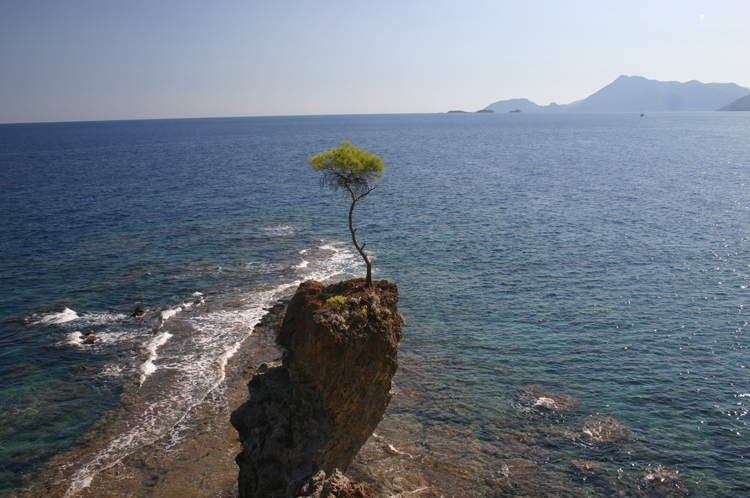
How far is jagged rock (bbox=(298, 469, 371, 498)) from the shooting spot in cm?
1966

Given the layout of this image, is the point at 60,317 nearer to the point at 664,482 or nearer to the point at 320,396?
the point at 320,396

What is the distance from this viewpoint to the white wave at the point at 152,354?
3494cm

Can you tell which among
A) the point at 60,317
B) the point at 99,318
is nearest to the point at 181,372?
the point at 99,318

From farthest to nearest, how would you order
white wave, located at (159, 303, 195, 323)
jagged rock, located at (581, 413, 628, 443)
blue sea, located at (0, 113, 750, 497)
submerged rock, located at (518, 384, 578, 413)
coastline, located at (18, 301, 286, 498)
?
1. white wave, located at (159, 303, 195, 323)
2. submerged rock, located at (518, 384, 578, 413)
3. jagged rock, located at (581, 413, 628, 443)
4. blue sea, located at (0, 113, 750, 497)
5. coastline, located at (18, 301, 286, 498)

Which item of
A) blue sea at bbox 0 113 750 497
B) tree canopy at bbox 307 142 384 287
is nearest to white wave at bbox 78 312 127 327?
blue sea at bbox 0 113 750 497

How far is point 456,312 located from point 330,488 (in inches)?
1092

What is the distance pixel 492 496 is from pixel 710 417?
17.3 metres

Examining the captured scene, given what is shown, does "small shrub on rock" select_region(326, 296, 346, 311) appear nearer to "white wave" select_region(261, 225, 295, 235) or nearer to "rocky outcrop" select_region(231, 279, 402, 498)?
"rocky outcrop" select_region(231, 279, 402, 498)

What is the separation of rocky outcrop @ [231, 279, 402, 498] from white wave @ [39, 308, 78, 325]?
2959 cm

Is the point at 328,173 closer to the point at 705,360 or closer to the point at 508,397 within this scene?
the point at 508,397

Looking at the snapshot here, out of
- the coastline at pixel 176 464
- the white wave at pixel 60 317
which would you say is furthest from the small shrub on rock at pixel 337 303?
the white wave at pixel 60 317

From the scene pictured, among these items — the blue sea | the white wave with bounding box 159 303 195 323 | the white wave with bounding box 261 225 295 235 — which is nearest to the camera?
the blue sea

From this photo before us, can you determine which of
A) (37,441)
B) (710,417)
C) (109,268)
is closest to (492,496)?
(710,417)

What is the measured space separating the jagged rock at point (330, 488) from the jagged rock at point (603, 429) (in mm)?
15800
